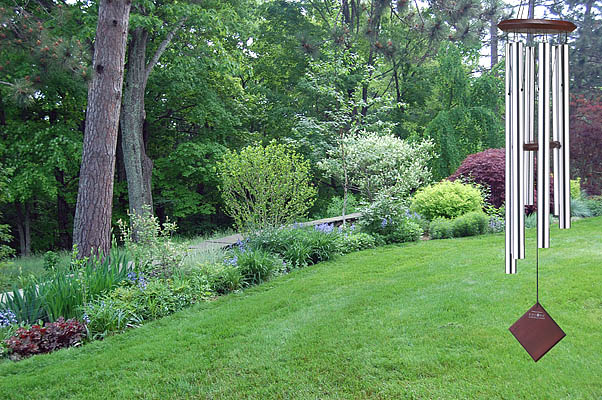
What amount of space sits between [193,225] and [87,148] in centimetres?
872

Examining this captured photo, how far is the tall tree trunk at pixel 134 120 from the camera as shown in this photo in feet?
33.9

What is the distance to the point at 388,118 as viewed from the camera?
603 inches

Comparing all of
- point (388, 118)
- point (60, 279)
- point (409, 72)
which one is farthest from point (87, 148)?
point (409, 72)

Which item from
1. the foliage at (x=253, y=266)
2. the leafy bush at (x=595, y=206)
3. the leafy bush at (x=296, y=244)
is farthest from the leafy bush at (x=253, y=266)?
the leafy bush at (x=595, y=206)

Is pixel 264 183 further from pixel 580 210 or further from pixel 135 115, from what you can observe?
pixel 580 210

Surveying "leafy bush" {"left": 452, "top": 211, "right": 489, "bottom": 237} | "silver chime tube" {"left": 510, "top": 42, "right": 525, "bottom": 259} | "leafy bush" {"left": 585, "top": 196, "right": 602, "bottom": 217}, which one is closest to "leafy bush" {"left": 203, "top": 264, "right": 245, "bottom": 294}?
"silver chime tube" {"left": 510, "top": 42, "right": 525, "bottom": 259}

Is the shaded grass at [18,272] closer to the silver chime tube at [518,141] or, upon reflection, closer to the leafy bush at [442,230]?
the silver chime tube at [518,141]

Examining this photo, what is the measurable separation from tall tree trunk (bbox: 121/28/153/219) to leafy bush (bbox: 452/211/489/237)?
6.84 m

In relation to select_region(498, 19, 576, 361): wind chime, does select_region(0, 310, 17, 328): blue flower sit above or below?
below

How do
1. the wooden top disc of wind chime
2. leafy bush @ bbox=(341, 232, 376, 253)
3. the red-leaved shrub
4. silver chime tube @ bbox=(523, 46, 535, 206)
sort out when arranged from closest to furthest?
the wooden top disc of wind chime, silver chime tube @ bbox=(523, 46, 535, 206), leafy bush @ bbox=(341, 232, 376, 253), the red-leaved shrub

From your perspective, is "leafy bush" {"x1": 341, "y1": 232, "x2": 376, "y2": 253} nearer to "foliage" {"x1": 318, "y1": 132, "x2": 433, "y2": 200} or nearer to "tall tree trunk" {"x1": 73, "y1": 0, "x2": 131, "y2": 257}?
"foliage" {"x1": 318, "y1": 132, "x2": 433, "y2": 200}

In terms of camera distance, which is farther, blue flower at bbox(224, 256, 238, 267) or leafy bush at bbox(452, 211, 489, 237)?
leafy bush at bbox(452, 211, 489, 237)

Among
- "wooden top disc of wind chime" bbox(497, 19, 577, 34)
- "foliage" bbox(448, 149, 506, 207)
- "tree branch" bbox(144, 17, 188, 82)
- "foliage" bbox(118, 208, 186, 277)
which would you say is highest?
"tree branch" bbox(144, 17, 188, 82)

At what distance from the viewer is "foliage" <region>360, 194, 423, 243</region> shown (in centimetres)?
859
